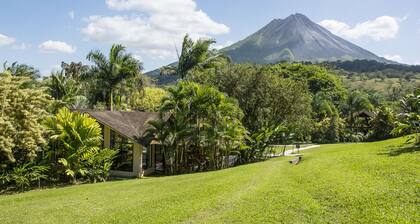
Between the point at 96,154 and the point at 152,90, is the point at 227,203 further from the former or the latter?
the point at 152,90

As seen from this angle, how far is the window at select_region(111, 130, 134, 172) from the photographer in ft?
73.6

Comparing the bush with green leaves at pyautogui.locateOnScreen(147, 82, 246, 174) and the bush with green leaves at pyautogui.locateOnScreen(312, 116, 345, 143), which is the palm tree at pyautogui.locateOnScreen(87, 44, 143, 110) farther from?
the bush with green leaves at pyautogui.locateOnScreen(312, 116, 345, 143)

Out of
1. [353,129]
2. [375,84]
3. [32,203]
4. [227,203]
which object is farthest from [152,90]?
[375,84]

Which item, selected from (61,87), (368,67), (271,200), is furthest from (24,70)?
(368,67)

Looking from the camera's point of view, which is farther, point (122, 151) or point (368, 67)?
point (368, 67)

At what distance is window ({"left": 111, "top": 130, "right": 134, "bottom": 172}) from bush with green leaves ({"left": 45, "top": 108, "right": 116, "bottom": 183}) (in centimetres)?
214

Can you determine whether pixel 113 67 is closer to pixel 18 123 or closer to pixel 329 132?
pixel 18 123

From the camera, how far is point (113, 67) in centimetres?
3072

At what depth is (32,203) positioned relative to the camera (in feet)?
42.9

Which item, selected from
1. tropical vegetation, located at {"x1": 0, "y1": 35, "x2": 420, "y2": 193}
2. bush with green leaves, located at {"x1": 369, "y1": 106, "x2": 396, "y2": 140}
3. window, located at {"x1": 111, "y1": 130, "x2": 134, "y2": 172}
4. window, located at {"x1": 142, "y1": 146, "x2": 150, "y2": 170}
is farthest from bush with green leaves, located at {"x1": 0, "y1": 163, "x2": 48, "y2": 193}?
bush with green leaves, located at {"x1": 369, "y1": 106, "x2": 396, "y2": 140}

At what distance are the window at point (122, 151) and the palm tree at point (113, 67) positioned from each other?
32.4 feet

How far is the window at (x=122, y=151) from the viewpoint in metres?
22.4

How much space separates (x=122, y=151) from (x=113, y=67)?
10.6m

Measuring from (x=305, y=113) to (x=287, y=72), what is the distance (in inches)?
1821
